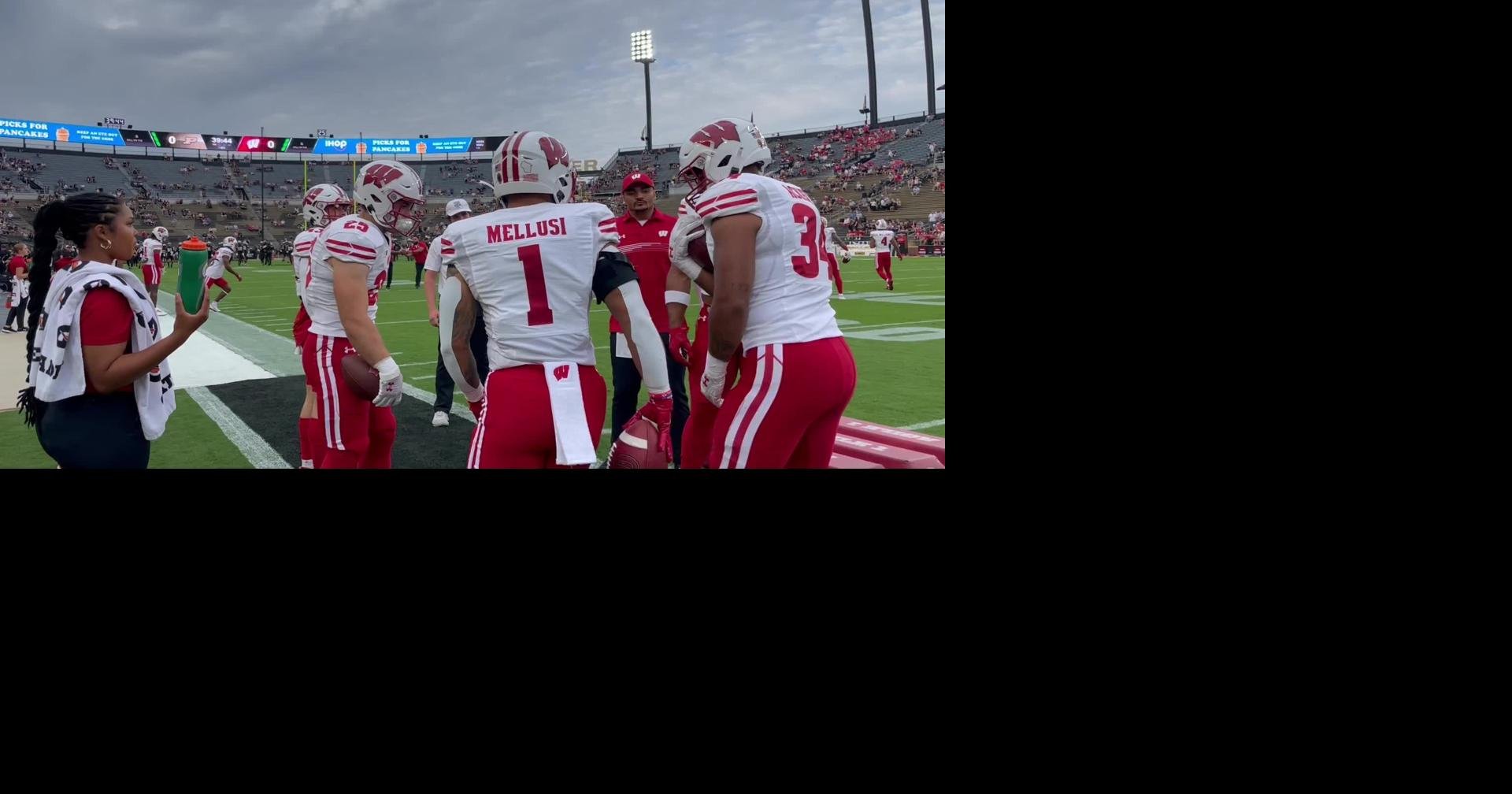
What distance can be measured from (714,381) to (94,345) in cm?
177

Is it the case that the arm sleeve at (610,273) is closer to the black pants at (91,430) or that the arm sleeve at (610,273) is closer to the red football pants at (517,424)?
the red football pants at (517,424)

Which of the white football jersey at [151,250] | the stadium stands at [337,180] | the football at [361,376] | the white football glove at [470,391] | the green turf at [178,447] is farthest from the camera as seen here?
the stadium stands at [337,180]

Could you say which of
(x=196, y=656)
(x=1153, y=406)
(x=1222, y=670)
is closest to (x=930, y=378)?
A: (x=1153, y=406)

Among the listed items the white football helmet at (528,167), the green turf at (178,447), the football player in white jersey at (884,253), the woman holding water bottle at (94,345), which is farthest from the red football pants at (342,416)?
the football player in white jersey at (884,253)

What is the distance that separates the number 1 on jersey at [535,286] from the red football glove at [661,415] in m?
0.49

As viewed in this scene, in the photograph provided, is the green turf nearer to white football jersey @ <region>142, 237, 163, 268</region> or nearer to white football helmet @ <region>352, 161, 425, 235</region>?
white football helmet @ <region>352, 161, 425, 235</region>

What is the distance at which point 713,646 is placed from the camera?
194 centimetres

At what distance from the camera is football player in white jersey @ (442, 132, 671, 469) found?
8.18 ft

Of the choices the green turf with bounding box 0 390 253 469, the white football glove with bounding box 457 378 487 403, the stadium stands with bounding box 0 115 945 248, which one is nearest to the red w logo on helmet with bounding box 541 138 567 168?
the white football glove with bounding box 457 378 487 403

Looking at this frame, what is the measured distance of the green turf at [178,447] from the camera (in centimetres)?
486

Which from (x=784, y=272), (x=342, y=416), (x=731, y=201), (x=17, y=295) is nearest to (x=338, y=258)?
(x=342, y=416)

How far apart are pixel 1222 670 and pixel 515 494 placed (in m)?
1.92

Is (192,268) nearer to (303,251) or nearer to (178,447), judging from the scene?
(178,447)

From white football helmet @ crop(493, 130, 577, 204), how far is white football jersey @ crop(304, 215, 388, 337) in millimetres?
924
